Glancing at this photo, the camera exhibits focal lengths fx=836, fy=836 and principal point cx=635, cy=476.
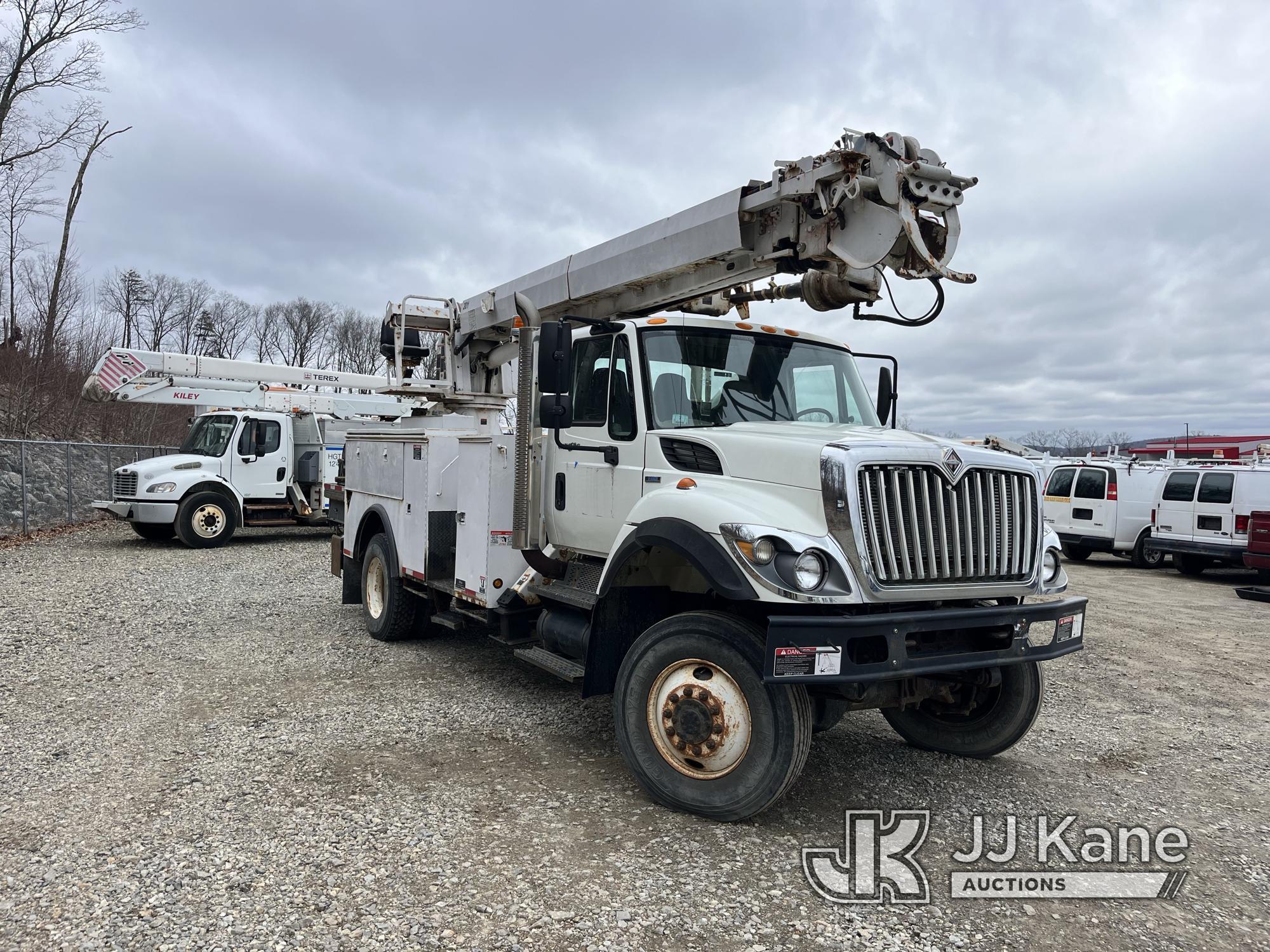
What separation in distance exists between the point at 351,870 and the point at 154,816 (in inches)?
47.4

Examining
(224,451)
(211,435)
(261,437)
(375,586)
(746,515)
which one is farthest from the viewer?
(261,437)

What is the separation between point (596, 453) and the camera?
5211 millimetres

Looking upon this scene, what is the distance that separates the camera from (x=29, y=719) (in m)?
5.45

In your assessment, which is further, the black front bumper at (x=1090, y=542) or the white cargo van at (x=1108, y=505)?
the black front bumper at (x=1090, y=542)

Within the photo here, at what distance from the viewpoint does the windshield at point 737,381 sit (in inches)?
194

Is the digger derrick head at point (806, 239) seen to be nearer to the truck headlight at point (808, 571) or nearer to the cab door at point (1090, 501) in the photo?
the truck headlight at point (808, 571)

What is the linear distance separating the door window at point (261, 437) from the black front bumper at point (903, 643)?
14349mm

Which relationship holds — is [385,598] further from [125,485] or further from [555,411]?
[125,485]

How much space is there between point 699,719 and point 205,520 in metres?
13.8

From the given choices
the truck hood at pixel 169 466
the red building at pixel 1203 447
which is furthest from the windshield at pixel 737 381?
the red building at pixel 1203 447

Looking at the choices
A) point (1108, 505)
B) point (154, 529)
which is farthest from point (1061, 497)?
point (154, 529)

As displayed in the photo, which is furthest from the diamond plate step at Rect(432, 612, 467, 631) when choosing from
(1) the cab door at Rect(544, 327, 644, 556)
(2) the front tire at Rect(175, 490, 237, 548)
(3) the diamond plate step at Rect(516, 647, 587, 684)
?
(2) the front tire at Rect(175, 490, 237, 548)

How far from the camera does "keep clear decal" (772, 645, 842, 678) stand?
3.56 meters

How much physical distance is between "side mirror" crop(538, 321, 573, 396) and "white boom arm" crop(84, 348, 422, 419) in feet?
34.0
